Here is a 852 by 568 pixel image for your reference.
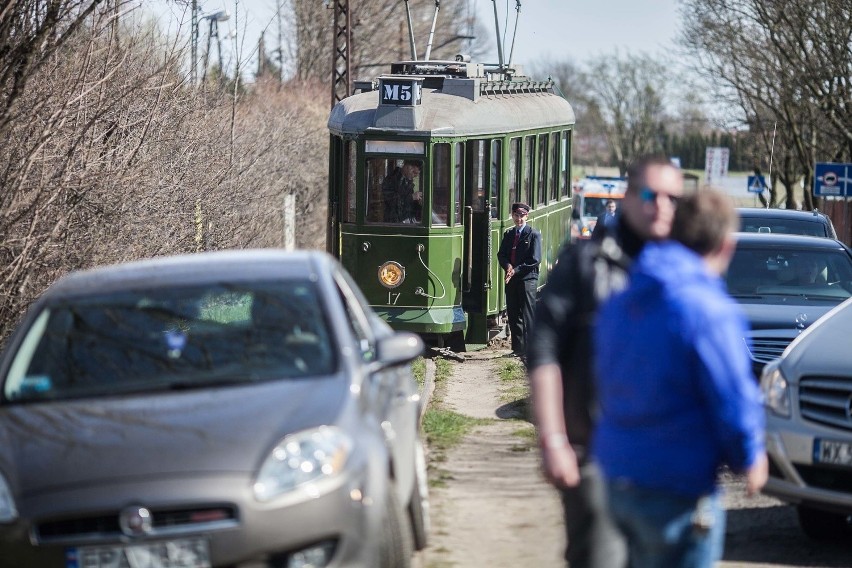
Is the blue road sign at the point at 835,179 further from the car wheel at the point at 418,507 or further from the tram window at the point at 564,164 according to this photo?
the car wheel at the point at 418,507

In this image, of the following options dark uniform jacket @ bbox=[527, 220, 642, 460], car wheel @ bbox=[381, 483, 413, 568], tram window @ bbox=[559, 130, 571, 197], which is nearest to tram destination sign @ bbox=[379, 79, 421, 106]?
tram window @ bbox=[559, 130, 571, 197]

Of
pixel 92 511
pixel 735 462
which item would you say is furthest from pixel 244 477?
pixel 735 462

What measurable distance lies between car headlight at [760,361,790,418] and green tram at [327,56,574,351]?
8.42 metres

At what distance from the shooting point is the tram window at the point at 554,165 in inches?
802

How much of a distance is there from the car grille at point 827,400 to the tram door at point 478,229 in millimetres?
9170

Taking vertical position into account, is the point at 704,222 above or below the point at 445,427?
above

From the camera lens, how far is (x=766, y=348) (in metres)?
10.9

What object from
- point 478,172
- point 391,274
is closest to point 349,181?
point 391,274

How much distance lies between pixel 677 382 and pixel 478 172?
1276 cm

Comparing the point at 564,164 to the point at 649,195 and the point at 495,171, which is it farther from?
the point at 649,195

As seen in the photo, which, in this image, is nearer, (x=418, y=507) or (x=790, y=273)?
(x=418, y=507)

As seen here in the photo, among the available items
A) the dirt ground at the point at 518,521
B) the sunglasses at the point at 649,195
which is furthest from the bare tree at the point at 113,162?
the sunglasses at the point at 649,195

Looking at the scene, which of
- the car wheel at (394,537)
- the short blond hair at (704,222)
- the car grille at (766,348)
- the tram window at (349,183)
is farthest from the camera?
the tram window at (349,183)

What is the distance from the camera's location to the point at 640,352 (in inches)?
149
